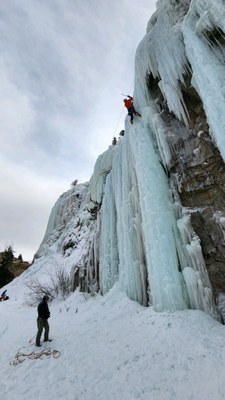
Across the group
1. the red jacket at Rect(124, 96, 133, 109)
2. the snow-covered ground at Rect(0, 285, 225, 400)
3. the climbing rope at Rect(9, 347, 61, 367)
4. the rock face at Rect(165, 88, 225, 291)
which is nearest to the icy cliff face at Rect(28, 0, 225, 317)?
the rock face at Rect(165, 88, 225, 291)

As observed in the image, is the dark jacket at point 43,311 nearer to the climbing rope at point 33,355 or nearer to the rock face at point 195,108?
the climbing rope at point 33,355

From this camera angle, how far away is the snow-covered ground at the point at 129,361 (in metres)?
4.73

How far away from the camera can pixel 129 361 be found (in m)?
5.77

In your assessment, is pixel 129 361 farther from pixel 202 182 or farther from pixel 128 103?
pixel 128 103

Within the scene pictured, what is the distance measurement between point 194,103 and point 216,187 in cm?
311

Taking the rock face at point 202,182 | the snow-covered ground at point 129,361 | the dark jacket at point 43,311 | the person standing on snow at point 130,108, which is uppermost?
the person standing on snow at point 130,108

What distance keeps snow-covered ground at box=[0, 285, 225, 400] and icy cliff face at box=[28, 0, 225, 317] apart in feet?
2.68

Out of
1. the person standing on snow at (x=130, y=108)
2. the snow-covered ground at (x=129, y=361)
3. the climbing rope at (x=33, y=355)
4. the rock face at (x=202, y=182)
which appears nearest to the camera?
the snow-covered ground at (x=129, y=361)

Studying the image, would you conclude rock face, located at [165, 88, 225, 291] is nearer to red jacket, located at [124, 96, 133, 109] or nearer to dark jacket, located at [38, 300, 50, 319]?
red jacket, located at [124, 96, 133, 109]

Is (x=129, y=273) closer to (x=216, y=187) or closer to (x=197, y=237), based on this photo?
(x=197, y=237)

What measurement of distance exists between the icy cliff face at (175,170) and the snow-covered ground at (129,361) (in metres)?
0.82

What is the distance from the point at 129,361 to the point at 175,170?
19.4 ft

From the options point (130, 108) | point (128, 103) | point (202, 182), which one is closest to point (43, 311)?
point (202, 182)

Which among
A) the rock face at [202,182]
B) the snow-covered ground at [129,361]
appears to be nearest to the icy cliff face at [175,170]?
the rock face at [202,182]
